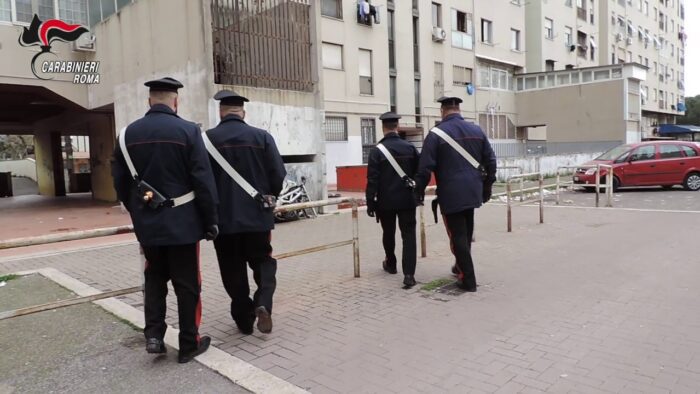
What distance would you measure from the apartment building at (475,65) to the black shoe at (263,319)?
16.4 meters

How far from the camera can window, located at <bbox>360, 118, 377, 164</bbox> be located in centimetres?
2461

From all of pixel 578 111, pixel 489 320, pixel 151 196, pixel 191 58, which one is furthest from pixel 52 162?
pixel 578 111

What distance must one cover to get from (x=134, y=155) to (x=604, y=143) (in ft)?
98.6

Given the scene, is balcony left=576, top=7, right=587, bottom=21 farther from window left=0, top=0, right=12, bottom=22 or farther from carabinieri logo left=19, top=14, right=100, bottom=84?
window left=0, top=0, right=12, bottom=22

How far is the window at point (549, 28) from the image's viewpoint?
1476 inches

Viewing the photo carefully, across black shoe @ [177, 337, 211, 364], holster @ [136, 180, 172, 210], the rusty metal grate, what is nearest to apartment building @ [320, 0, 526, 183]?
the rusty metal grate

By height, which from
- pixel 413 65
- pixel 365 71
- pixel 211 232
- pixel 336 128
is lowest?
pixel 211 232

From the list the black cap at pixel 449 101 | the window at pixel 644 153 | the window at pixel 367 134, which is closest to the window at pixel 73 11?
the window at pixel 367 134

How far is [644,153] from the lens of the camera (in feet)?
54.2

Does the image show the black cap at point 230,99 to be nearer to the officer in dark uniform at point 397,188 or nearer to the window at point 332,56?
the officer in dark uniform at point 397,188

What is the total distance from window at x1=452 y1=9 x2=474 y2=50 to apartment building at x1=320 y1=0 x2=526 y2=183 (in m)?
0.06

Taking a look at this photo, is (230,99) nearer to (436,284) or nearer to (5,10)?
(436,284)

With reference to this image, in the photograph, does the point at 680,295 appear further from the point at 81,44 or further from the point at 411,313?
the point at 81,44

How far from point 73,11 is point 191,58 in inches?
257
